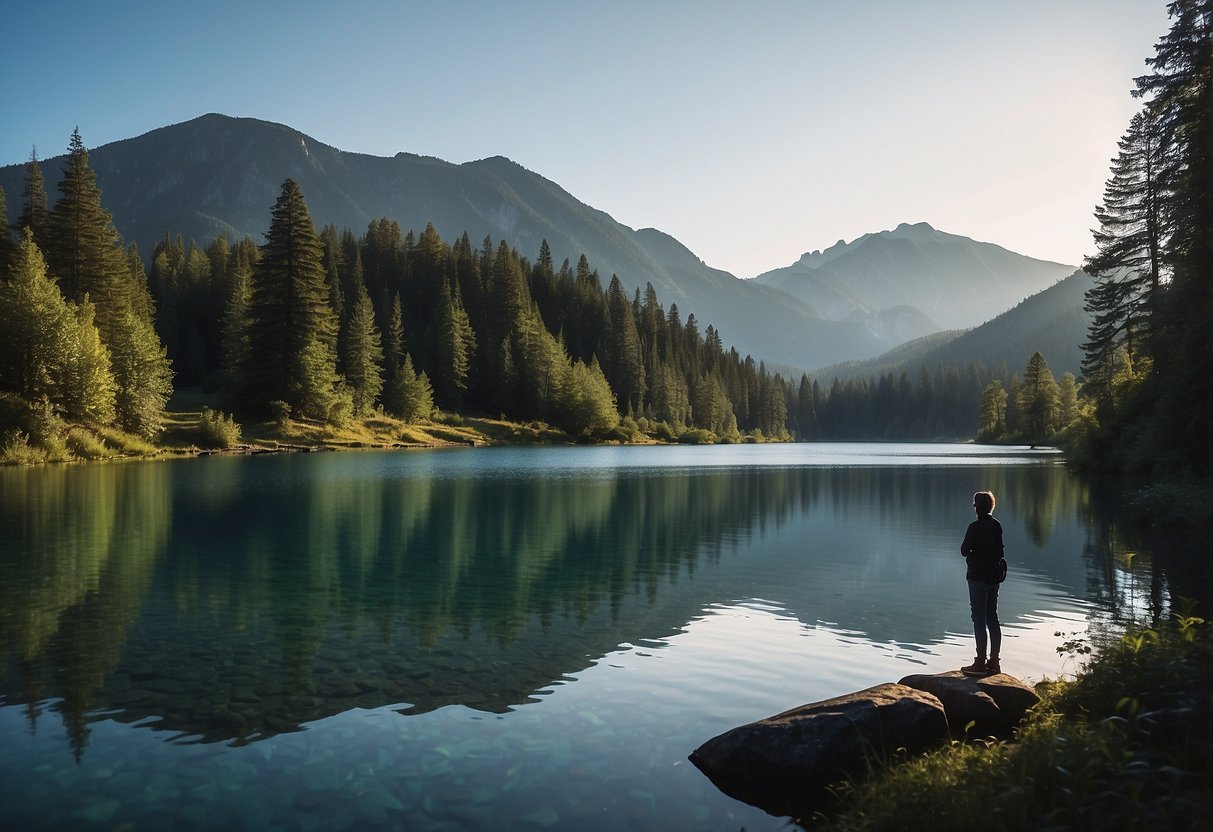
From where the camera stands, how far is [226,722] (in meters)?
10.0

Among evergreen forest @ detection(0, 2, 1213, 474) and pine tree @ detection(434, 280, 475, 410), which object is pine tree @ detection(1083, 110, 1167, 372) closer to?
evergreen forest @ detection(0, 2, 1213, 474)

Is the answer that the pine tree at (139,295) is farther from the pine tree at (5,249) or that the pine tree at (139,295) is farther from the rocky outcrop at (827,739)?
the rocky outcrop at (827,739)

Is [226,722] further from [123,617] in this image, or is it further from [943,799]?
[943,799]

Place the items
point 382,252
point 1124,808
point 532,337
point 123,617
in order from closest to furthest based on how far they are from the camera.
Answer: point 1124,808 < point 123,617 < point 532,337 < point 382,252

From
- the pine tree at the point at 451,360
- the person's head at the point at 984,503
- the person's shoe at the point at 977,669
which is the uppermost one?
the pine tree at the point at 451,360

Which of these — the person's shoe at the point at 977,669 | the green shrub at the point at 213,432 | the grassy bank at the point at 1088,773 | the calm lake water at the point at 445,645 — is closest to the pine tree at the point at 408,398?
the green shrub at the point at 213,432

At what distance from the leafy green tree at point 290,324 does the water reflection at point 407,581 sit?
39009 mm

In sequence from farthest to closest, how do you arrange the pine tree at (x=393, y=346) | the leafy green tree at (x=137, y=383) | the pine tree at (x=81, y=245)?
the pine tree at (x=393, y=346), the pine tree at (x=81, y=245), the leafy green tree at (x=137, y=383)

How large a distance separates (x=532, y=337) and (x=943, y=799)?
123 m

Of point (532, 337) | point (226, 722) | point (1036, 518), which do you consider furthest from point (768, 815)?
point (532, 337)

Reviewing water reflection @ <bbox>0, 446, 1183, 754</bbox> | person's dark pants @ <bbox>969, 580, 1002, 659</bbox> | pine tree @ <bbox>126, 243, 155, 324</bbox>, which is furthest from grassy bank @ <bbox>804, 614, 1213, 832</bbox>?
pine tree @ <bbox>126, 243, 155, 324</bbox>

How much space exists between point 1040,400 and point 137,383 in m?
132

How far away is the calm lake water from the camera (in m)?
8.19

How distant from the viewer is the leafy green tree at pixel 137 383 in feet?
202
